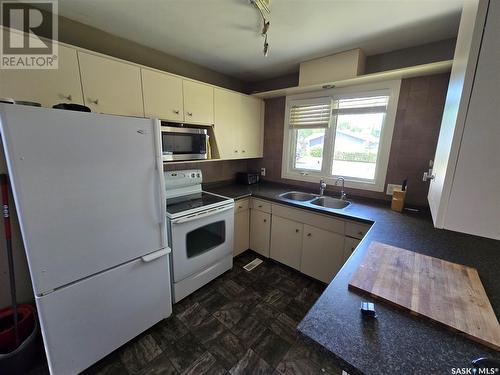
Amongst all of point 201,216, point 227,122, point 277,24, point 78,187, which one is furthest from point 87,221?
point 277,24

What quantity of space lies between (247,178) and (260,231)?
2.72 feet

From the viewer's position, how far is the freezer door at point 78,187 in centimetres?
101

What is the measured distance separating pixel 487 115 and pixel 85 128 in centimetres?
173

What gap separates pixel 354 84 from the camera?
2182 mm

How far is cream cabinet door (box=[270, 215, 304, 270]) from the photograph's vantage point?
2.29 metres

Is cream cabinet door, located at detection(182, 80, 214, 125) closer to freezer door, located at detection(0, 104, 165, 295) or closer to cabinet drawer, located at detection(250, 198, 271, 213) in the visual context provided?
freezer door, located at detection(0, 104, 165, 295)

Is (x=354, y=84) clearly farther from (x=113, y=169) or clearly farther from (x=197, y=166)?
(x=113, y=169)

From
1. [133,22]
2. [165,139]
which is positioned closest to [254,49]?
Result: [133,22]

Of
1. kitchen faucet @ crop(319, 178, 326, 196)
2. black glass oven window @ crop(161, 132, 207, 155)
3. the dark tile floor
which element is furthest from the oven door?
kitchen faucet @ crop(319, 178, 326, 196)

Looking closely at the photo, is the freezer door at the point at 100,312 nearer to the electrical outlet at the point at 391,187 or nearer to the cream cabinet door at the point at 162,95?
the cream cabinet door at the point at 162,95

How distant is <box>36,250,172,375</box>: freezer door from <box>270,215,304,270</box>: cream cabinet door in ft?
4.21

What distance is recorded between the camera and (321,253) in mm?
2127

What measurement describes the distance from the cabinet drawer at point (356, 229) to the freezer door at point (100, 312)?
5.36ft

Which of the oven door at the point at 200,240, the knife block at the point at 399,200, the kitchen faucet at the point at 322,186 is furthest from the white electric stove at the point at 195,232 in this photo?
the knife block at the point at 399,200
